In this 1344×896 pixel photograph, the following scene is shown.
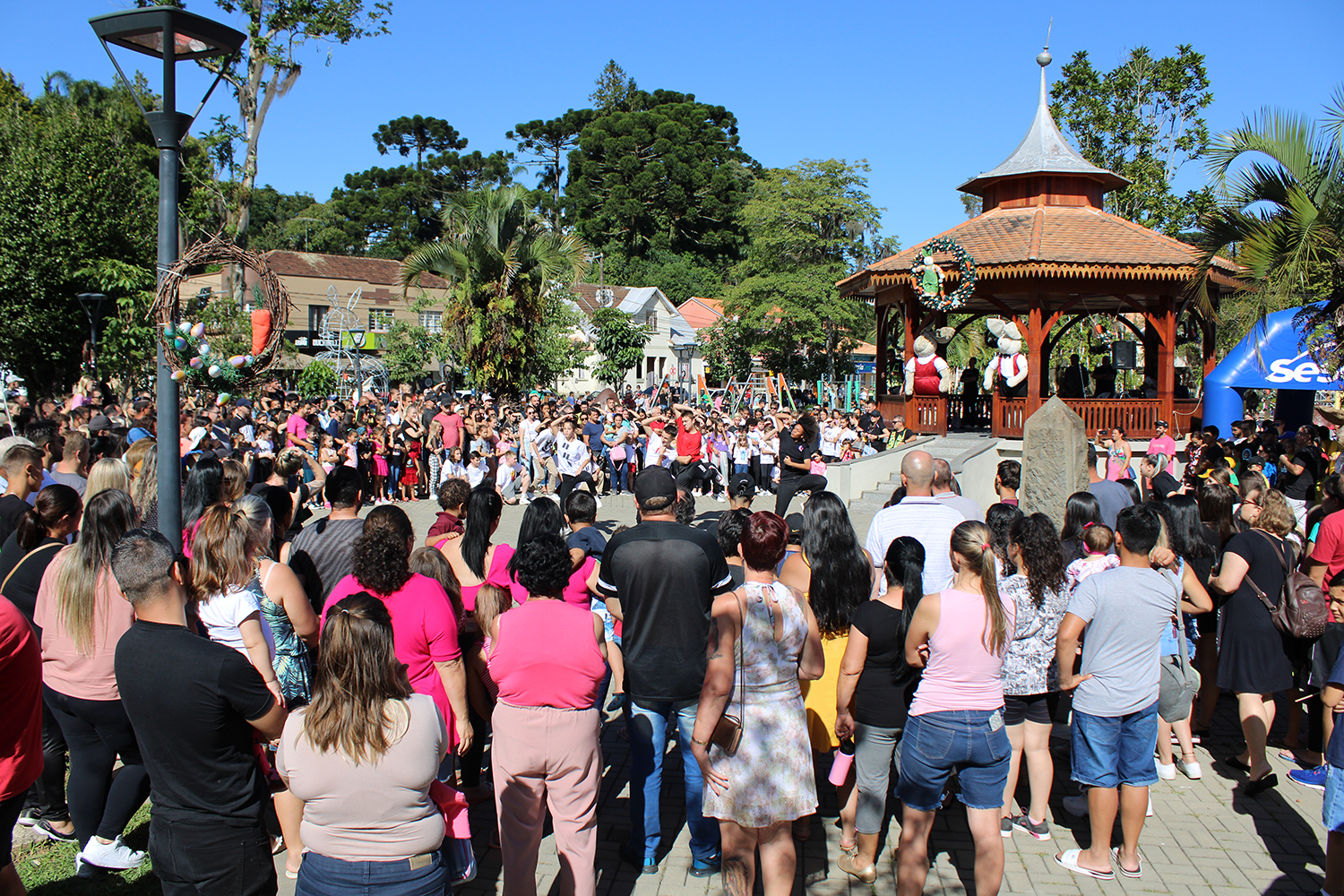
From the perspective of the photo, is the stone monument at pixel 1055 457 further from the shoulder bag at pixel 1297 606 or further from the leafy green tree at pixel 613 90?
the leafy green tree at pixel 613 90

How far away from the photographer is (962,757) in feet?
11.5

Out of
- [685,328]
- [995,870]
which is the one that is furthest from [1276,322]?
[685,328]

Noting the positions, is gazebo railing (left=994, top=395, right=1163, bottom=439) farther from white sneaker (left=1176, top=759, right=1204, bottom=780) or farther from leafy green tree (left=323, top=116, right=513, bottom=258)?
leafy green tree (left=323, top=116, right=513, bottom=258)

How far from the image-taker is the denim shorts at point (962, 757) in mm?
3512

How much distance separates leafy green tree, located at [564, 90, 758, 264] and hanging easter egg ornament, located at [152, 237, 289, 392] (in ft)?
191

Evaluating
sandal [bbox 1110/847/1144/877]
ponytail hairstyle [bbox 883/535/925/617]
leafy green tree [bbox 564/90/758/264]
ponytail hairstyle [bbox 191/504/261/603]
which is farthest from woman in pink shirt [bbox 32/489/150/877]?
leafy green tree [bbox 564/90/758/264]

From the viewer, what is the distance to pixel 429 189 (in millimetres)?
69312

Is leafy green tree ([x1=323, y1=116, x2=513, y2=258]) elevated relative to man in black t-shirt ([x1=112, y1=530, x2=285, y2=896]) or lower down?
elevated

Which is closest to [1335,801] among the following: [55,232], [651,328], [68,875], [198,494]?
[68,875]

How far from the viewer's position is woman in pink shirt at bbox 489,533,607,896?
344 cm

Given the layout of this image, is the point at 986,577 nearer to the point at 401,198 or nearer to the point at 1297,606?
the point at 1297,606

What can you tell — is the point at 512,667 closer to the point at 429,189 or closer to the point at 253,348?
the point at 253,348

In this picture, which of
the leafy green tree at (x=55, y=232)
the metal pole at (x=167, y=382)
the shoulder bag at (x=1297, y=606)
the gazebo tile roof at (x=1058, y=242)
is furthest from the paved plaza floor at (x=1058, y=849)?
the leafy green tree at (x=55, y=232)

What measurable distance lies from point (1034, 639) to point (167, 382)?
4.83 metres
